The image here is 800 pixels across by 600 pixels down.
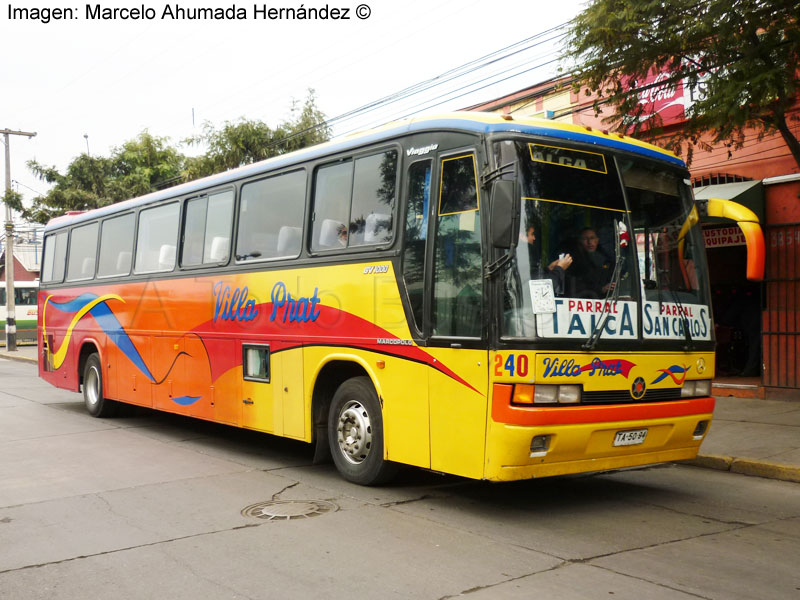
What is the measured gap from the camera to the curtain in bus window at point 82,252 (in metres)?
13.3

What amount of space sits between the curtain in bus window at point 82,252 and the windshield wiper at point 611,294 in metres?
9.57

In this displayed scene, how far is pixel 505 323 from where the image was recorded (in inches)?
232

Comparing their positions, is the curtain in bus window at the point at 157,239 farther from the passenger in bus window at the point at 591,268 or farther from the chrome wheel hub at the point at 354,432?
the passenger in bus window at the point at 591,268

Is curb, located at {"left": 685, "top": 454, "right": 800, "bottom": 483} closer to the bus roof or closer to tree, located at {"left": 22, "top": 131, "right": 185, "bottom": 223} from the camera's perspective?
the bus roof

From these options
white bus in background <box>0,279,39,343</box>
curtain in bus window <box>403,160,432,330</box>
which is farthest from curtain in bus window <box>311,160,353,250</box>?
white bus in background <box>0,279,39,343</box>

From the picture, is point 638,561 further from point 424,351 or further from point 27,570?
point 27,570

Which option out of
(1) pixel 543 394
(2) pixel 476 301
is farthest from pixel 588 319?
(2) pixel 476 301

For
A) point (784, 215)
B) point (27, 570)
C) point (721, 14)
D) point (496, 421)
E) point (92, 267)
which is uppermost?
point (721, 14)

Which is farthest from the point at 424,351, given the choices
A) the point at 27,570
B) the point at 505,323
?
the point at 27,570

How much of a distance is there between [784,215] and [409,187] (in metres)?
8.11

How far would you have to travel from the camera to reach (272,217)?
8.88 meters

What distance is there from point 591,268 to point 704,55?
21.9 ft

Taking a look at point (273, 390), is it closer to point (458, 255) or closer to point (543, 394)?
point (458, 255)

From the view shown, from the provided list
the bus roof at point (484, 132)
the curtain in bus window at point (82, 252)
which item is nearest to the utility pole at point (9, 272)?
the curtain in bus window at point (82, 252)
